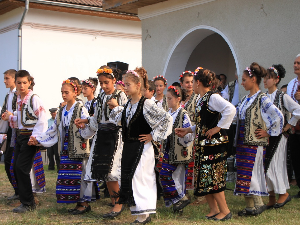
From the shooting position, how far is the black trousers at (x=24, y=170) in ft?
19.6

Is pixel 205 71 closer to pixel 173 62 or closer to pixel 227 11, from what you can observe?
pixel 227 11

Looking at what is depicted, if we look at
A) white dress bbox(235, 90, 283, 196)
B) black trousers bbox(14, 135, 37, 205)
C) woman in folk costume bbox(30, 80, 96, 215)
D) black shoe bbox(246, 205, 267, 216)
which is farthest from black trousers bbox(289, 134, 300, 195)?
black trousers bbox(14, 135, 37, 205)

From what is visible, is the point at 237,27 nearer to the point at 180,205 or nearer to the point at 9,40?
the point at 180,205

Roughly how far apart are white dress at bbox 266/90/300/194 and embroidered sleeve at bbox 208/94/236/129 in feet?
4.25

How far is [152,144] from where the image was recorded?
206 inches

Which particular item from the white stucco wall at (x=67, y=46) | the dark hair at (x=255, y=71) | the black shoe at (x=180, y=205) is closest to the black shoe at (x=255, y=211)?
the black shoe at (x=180, y=205)

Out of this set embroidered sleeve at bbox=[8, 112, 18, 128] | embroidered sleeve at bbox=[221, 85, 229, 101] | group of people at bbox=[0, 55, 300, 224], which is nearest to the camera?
group of people at bbox=[0, 55, 300, 224]

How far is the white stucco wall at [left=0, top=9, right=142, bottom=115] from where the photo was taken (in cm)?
1452

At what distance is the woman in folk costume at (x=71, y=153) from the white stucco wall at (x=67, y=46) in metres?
8.88

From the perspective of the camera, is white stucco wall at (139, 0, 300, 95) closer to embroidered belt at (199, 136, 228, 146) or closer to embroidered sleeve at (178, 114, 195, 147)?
embroidered sleeve at (178, 114, 195, 147)

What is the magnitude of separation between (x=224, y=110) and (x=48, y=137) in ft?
7.96

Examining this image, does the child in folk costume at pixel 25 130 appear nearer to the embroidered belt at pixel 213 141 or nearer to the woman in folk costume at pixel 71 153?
the woman in folk costume at pixel 71 153

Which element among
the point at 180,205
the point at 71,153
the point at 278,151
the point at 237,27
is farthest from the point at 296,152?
the point at 71,153

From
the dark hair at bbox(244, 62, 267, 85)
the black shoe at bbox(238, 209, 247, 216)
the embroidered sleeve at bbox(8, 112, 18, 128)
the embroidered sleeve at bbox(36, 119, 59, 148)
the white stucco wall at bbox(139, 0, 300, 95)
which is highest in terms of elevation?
the white stucco wall at bbox(139, 0, 300, 95)
